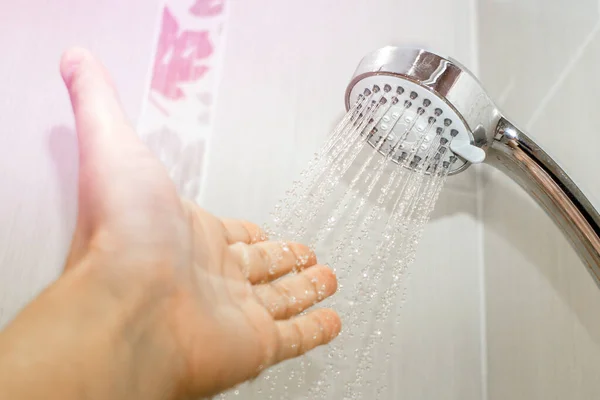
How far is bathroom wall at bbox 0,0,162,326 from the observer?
0.67 meters

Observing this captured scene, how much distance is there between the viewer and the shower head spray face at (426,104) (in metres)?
0.63

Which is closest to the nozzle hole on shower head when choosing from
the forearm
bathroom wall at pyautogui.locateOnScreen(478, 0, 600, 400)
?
bathroom wall at pyautogui.locateOnScreen(478, 0, 600, 400)

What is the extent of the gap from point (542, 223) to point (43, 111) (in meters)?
0.65

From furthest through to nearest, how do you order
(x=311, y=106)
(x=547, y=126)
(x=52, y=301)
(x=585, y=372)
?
(x=311, y=106) < (x=547, y=126) < (x=585, y=372) < (x=52, y=301)

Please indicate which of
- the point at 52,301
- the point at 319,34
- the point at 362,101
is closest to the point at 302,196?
the point at 362,101

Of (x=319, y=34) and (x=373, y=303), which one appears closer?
(x=373, y=303)

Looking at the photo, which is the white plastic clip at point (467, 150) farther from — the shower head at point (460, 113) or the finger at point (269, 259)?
the finger at point (269, 259)

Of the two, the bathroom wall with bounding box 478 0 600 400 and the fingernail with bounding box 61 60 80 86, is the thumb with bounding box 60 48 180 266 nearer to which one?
the fingernail with bounding box 61 60 80 86

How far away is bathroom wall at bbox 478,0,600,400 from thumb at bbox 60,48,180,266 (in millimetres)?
462

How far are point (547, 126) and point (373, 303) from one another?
32 centimetres

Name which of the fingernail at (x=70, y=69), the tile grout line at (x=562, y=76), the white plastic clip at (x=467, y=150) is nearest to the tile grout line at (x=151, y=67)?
the fingernail at (x=70, y=69)

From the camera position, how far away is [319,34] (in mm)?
903

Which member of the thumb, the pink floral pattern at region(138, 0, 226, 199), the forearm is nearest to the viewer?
the forearm

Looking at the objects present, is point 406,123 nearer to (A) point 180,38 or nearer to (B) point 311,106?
(B) point 311,106
